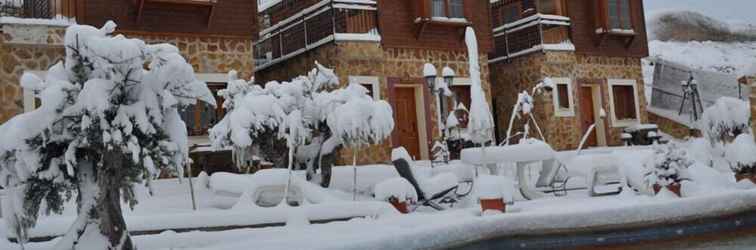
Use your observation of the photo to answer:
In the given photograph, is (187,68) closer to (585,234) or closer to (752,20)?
(585,234)

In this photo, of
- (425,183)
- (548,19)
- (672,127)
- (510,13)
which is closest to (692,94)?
(672,127)

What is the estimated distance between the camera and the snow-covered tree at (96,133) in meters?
4.65

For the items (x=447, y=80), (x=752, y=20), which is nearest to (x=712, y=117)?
(x=447, y=80)

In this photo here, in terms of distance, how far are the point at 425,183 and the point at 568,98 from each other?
1008 cm

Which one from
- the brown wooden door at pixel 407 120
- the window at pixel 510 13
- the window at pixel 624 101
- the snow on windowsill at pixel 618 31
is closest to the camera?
the brown wooden door at pixel 407 120

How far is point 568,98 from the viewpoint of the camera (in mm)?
17750

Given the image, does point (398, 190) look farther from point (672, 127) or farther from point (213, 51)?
point (672, 127)

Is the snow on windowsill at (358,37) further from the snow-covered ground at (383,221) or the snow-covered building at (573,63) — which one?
the snow-covered ground at (383,221)

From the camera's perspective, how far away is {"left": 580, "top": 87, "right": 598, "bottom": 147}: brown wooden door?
18328 mm

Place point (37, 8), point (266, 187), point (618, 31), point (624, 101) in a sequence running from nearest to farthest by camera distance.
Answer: point (266, 187) < point (37, 8) < point (618, 31) < point (624, 101)

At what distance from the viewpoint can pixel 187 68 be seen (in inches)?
198

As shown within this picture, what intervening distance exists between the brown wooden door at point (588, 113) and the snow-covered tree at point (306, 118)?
10.6 meters

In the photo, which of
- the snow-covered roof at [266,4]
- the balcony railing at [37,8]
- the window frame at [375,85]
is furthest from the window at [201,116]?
the snow-covered roof at [266,4]

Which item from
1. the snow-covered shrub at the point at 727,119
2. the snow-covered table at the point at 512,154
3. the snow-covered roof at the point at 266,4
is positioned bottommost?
the snow-covered table at the point at 512,154
